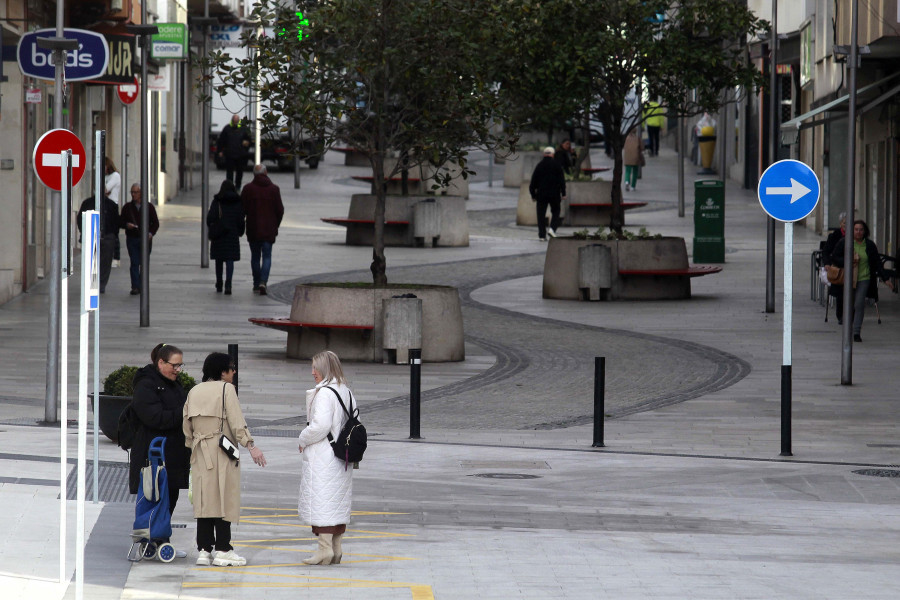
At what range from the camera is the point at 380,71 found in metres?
18.9

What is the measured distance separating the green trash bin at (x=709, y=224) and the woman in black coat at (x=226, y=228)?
924 cm

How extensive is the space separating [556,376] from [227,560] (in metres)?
9.30

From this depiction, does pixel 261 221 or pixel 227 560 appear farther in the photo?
pixel 261 221

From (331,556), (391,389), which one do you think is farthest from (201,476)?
(391,389)

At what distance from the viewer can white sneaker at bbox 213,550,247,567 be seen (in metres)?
9.07

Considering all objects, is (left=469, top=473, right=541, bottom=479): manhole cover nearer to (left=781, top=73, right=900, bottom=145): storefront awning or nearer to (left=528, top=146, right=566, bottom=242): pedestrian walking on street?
(left=781, top=73, right=900, bottom=145): storefront awning

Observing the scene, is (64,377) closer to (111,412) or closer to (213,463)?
(213,463)

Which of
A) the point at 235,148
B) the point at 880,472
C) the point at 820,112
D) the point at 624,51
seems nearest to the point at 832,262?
the point at 820,112

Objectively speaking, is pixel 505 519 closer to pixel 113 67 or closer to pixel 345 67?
pixel 345 67

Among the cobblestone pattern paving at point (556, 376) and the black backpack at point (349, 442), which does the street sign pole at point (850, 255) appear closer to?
the cobblestone pattern paving at point (556, 376)

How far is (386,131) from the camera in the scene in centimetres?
1956

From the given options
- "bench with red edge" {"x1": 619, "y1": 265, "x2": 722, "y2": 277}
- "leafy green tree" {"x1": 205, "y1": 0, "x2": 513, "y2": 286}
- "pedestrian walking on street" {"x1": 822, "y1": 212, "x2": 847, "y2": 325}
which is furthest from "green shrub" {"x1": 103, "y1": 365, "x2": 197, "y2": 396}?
"bench with red edge" {"x1": 619, "y1": 265, "x2": 722, "y2": 277}

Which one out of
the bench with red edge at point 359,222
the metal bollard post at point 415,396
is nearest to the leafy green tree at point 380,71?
the metal bollard post at point 415,396

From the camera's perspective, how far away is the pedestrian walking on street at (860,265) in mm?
20297
